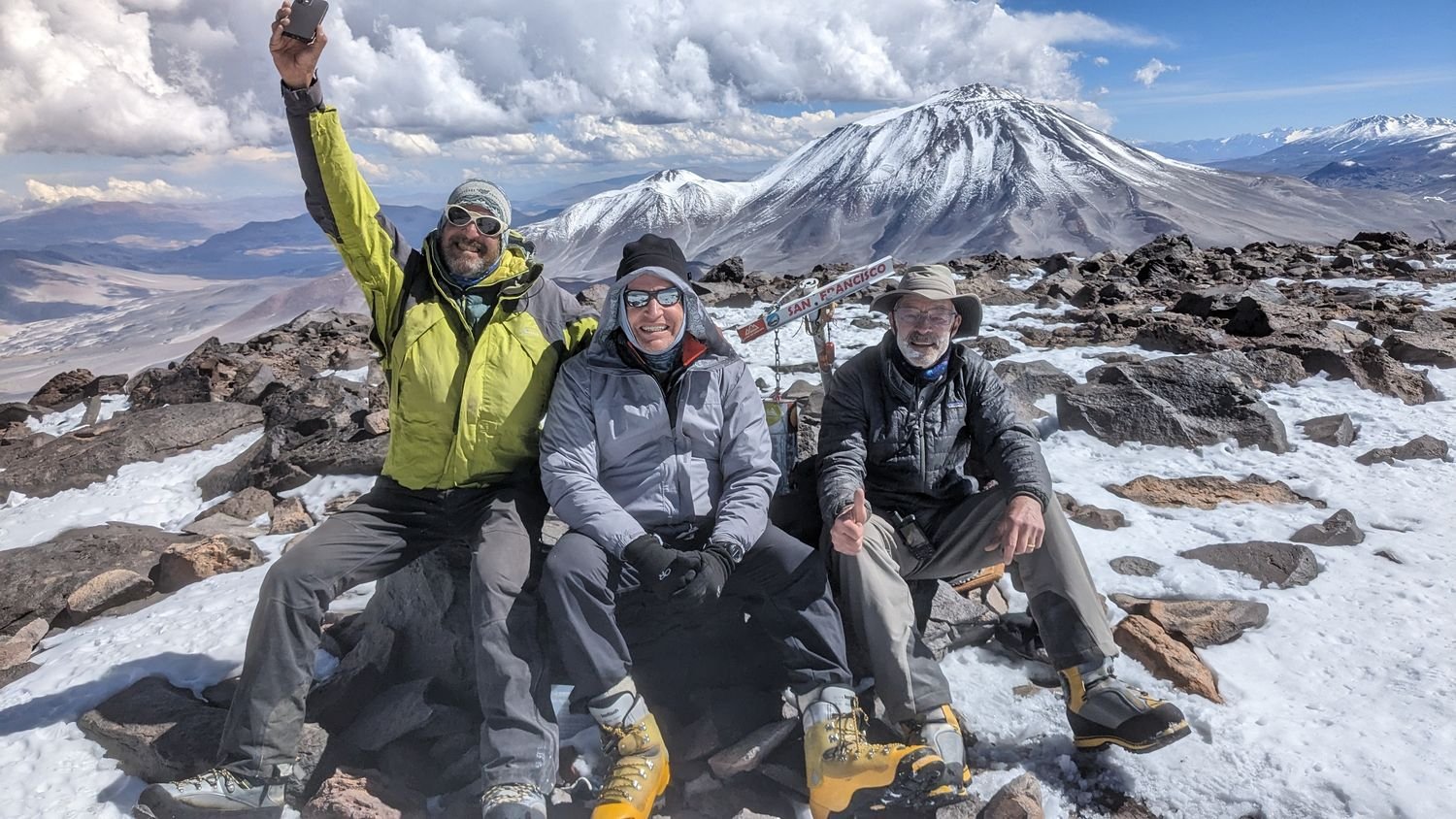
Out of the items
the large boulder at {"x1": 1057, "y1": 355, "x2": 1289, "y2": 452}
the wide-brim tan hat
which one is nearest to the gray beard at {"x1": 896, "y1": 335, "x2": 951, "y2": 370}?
the wide-brim tan hat

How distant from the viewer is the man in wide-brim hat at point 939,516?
138 inches

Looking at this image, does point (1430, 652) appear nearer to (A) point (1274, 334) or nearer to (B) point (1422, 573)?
(B) point (1422, 573)

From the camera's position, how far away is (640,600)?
4027 millimetres

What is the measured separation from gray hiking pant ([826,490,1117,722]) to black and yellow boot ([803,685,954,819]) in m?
0.26

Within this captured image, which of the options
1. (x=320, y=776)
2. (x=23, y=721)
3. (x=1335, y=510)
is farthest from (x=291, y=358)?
(x=1335, y=510)

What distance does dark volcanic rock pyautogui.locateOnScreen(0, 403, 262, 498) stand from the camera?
29.1ft

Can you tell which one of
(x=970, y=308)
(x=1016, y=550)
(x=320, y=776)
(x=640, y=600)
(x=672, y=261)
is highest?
(x=672, y=261)

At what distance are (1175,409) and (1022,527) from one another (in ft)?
17.1

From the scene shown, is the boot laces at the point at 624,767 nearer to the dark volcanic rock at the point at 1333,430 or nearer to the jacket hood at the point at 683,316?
the jacket hood at the point at 683,316

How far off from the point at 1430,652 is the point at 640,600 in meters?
4.29

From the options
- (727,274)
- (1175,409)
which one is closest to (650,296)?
(1175,409)

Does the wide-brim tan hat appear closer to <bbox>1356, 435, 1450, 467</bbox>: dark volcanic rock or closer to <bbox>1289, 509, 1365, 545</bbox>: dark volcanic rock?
<bbox>1289, 509, 1365, 545</bbox>: dark volcanic rock

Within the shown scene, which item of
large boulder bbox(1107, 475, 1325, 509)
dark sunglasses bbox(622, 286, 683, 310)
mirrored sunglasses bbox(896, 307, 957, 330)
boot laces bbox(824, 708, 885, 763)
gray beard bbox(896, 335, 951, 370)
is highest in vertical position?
dark sunglasses bbox(622, 286, 683, 310)

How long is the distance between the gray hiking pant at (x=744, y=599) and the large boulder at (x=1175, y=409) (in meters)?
5.40
